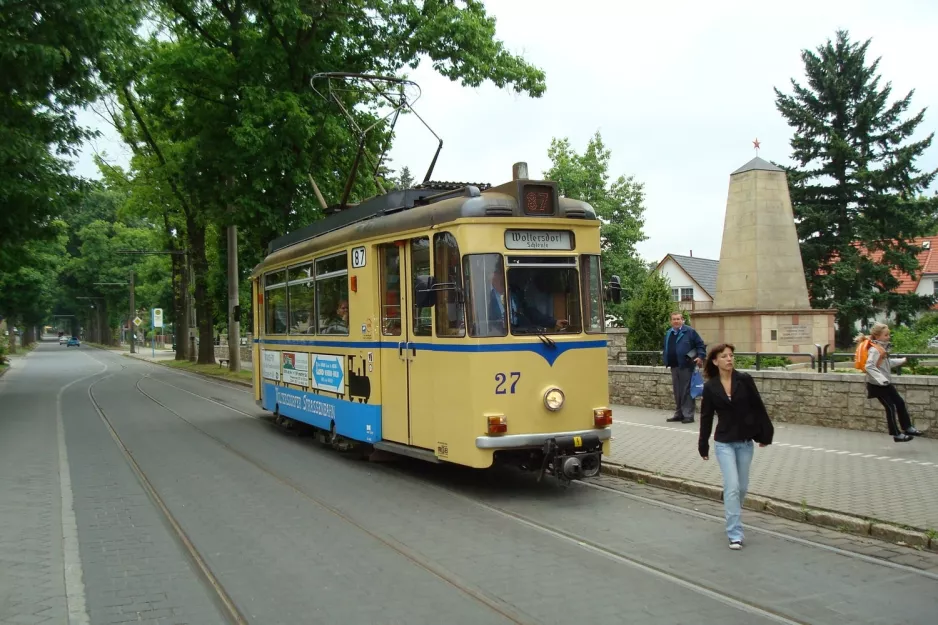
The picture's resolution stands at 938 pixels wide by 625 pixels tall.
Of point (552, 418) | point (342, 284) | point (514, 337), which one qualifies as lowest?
point (552, 418)

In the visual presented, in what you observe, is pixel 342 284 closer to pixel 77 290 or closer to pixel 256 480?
pixel 256 480

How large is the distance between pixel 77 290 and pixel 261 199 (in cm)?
8096

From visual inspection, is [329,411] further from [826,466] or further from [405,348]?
[826,466]

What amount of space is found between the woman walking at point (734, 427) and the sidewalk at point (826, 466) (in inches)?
56.5

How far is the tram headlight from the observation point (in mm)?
8711

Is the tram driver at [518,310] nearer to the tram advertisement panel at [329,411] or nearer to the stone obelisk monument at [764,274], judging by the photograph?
the tram advertisement panel at [329,411]

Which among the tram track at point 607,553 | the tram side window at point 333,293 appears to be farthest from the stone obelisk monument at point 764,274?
the tram track at point 607,553

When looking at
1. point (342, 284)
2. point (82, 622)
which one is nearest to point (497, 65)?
point (342, 284)

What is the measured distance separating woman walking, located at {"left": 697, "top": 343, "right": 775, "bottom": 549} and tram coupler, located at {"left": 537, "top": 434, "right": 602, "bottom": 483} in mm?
1764

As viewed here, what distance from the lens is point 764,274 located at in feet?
78.3

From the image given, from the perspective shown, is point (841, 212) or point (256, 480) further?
point (841, 212)

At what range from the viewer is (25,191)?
1888 cm

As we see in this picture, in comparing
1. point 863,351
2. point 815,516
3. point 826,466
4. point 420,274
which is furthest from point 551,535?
point 863,351

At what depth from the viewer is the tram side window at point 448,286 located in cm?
877
